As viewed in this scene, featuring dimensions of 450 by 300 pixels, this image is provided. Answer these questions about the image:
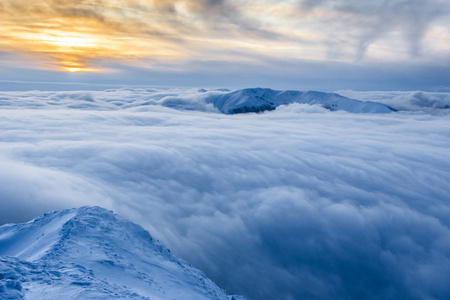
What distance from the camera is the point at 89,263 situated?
626cm

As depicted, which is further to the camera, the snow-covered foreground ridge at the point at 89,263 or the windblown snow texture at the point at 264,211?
the windblown snow texture at the point at 264,211

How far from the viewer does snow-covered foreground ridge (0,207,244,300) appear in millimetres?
4930

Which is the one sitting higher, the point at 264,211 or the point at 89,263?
the point at 89,263

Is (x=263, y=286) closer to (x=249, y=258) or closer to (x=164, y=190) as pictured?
(x=249, y=258)

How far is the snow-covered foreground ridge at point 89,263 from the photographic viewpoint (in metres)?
4.93

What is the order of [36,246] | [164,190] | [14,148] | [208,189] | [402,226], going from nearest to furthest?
[36,246] < [402,226] < [164,190] < [208,189] < [14,148]

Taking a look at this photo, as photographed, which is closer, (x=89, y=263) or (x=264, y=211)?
(x=89, y=263)

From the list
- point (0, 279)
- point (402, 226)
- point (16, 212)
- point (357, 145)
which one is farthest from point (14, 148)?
point (357, 145)

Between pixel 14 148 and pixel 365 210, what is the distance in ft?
108

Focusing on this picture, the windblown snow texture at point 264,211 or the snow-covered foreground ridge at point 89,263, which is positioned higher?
the snow-covered foreground ridge at point 89,263

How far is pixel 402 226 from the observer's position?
20.0 metres

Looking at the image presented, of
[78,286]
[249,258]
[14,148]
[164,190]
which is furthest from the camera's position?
[14,148]

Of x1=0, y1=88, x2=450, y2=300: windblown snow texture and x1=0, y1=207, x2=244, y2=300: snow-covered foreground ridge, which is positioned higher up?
x1=0, y1=207, x2=244, y2=300: snow-covered foreground ridge

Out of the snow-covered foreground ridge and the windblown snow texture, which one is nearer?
the snow-covered foreground ridge
